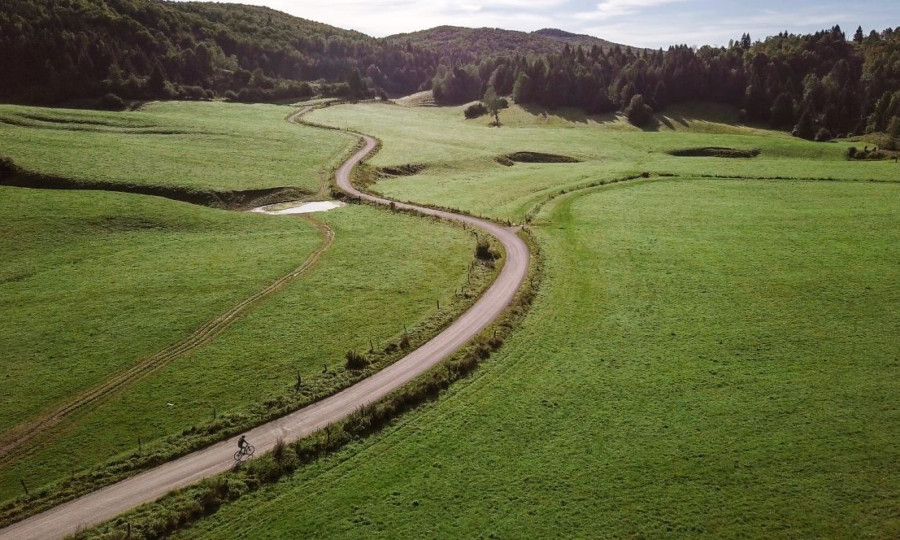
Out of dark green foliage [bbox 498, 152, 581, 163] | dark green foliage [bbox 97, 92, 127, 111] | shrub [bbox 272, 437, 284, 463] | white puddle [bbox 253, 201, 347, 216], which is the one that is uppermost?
dark green foliage [bbox 97, 92, 127, 111]

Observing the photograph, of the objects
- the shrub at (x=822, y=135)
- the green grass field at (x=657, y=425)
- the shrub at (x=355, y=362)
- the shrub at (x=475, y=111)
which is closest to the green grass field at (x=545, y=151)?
the shrub at (x=822, y=135)

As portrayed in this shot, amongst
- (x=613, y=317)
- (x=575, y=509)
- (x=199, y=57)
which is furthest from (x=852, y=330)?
(x=199, y=57)

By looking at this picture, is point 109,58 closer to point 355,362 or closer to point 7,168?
Result: point 7,168

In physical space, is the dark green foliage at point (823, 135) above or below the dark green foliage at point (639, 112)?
below

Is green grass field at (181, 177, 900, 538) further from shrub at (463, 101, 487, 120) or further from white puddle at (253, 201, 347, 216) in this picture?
shrub at (463, 101, 487, 120)

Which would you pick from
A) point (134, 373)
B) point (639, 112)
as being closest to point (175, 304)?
point (134, 373)

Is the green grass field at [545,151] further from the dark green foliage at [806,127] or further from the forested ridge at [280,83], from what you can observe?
the forested ridge at [280,83]

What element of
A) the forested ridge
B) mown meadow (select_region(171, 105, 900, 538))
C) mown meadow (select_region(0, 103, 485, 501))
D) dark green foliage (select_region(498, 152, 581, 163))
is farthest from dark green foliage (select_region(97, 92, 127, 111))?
mown meadow (select_region(171, 105, 900, 538))
